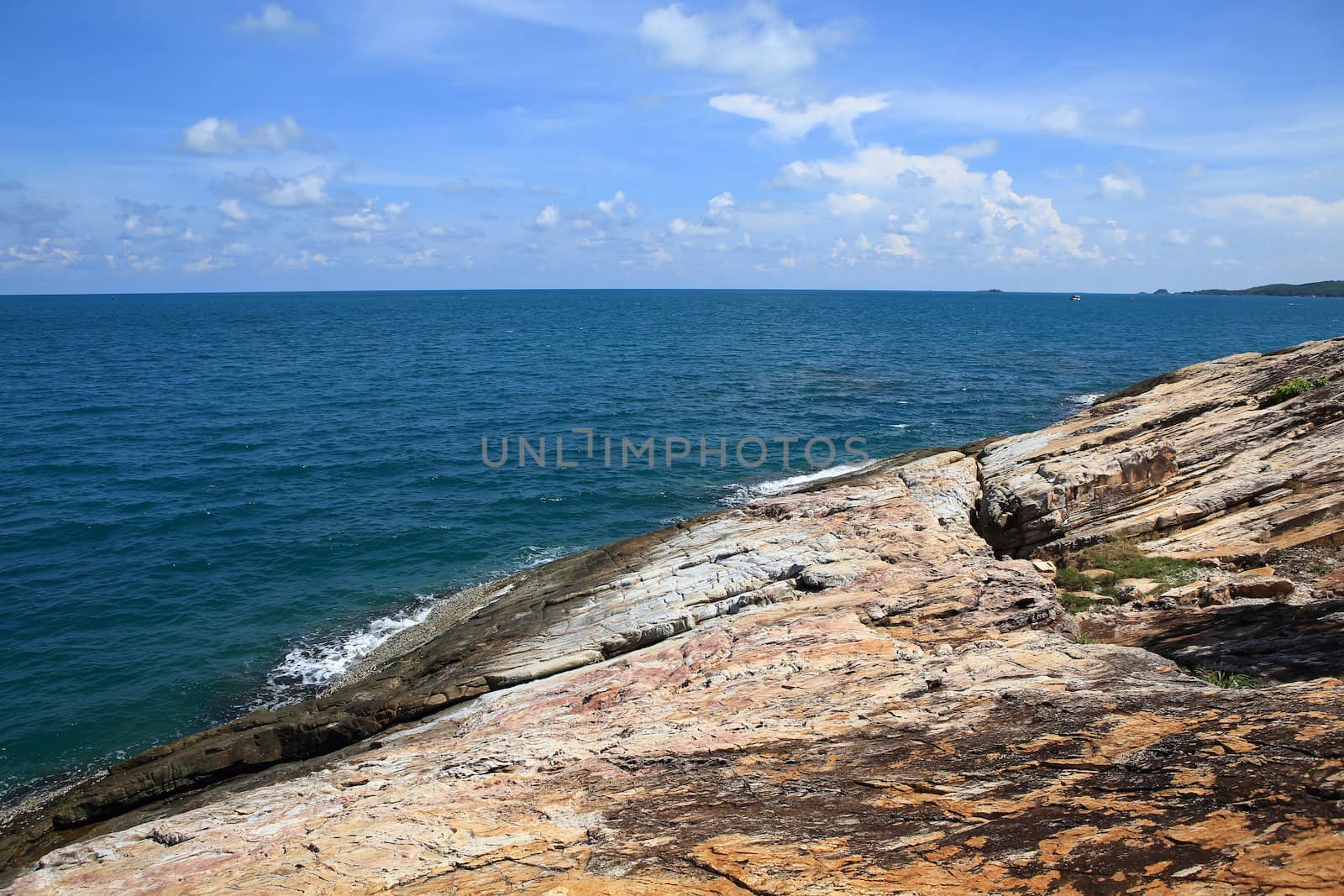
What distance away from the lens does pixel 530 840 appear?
10.3m

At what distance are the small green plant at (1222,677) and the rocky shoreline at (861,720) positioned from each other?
9 cm

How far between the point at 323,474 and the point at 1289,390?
152ft

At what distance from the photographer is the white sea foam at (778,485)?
39.0m

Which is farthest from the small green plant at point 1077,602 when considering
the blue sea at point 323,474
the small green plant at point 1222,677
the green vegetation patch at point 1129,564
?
the blue sea at point 323,474

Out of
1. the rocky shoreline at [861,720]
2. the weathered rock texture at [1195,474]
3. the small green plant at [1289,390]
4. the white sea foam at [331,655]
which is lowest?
the white sea foam at [331,655]

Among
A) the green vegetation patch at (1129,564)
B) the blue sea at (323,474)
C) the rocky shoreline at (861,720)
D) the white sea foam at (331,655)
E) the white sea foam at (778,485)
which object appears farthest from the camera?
the white sea foam at (778,485)

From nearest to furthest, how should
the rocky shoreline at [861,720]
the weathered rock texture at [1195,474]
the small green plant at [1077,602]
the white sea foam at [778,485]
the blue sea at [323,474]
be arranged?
the rocky shoreline at [861,720]
the small green plant at [1077,602]
the weathered rock texture at [1195,474]
the blue sea at [323,474]
the white sea foam at [778,485]

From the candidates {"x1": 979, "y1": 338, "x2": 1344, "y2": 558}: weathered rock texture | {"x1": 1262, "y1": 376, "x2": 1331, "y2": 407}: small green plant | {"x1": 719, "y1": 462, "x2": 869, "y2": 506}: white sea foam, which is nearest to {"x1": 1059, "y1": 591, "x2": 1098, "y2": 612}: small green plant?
{"x1": 979, "y1": 338, "x2": 1344, "y2": 558}: weathered rock texture

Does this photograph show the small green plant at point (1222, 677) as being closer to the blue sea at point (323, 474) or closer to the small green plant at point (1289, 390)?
the small green plant at point (1289, 390)

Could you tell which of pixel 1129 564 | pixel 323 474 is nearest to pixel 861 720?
pixel 1129 564

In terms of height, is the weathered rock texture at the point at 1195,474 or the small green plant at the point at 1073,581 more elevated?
the weathered rock texture at the point at 1195,474

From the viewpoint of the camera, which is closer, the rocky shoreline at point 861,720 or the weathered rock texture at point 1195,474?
the rocky shoreline at point 861,720


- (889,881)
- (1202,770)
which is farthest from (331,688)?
(1202,770)

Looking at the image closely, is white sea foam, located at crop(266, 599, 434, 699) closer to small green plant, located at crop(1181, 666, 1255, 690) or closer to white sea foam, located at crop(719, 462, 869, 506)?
white sea foam, located at crop(719, 462, 869, 506)
